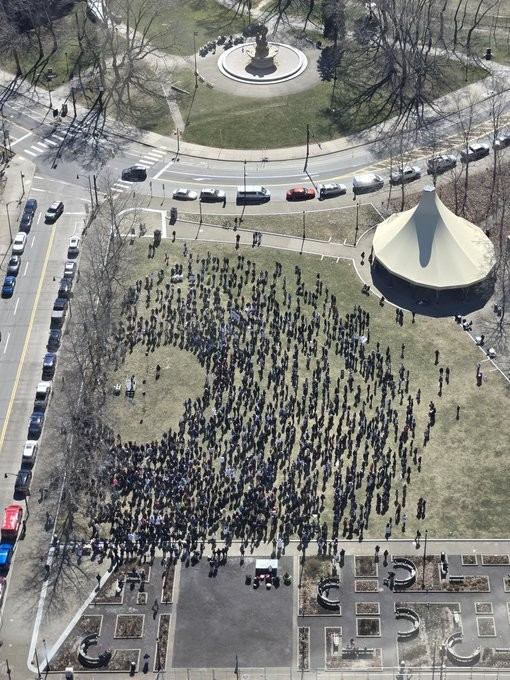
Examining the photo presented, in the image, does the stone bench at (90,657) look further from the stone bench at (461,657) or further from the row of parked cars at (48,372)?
the stone bench at (461,657)

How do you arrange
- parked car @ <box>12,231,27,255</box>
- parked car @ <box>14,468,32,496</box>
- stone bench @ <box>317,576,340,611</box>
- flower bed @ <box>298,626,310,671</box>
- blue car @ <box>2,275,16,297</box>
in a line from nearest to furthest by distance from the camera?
flower bed @ <box>298,626,310,671</box>, stone bench @ <box>317,576,340,611</box>, parked car @ <box>14,468,32,496</box>, blue car @ <box>2,275,16,297</box>, parked car @ <box>12,231,27,255</box>

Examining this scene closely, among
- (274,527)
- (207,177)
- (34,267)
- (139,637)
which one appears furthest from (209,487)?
(207,177)

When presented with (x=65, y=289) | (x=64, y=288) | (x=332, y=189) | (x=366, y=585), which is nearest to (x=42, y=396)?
(x=65, y=289)

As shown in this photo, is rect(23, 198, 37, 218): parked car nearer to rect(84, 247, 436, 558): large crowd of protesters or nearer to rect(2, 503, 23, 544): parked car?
rect(84, 247, 436, 558): large crowd of protesters

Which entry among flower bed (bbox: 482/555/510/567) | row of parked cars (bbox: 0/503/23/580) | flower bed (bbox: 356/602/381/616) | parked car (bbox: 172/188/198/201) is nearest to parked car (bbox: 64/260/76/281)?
parked car (bbox: 172/188/198/201)

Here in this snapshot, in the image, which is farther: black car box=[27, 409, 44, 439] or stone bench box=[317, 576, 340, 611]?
black car box=[27, 409, 44, 439]

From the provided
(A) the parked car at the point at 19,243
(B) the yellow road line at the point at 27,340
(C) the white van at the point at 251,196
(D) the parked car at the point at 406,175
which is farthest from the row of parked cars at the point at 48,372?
(D) the parked car at the point at 406,175
